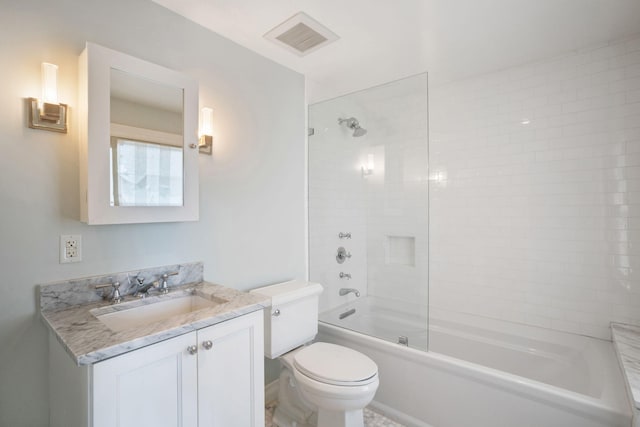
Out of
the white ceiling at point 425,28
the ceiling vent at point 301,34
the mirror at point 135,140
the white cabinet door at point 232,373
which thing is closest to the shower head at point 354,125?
the white ceiling at point 425,28

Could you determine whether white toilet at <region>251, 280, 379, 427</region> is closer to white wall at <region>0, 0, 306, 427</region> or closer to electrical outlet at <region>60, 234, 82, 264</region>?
white wall at <region>0, 0, 306, 427</region>

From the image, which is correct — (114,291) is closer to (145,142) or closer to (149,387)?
(149,387)

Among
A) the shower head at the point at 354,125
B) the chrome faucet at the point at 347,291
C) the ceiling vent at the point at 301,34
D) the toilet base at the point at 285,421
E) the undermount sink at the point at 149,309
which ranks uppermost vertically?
the ceiling vent at the point at 301,34

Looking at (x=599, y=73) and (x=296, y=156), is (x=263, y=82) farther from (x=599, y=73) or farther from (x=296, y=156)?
(x=599, y=73)

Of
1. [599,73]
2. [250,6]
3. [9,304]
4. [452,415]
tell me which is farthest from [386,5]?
[452,415]

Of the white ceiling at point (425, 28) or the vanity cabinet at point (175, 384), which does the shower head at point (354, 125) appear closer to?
the white ceiling at point (425, 28)

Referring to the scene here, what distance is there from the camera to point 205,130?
1.79 meters

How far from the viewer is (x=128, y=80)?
4.73ft

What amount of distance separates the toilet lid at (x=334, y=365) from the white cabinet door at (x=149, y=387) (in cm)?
62

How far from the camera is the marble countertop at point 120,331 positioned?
0.96 m

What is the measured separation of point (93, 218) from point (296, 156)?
146 centimetres

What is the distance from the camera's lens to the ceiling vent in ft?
5.75

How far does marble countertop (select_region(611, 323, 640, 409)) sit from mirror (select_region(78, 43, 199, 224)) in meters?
2.17

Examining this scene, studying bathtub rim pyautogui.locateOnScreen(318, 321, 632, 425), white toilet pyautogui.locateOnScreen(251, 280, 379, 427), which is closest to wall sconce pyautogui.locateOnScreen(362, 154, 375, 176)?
white toilet pyautogui.locateOnScreen(251, 280, 379, 427)
